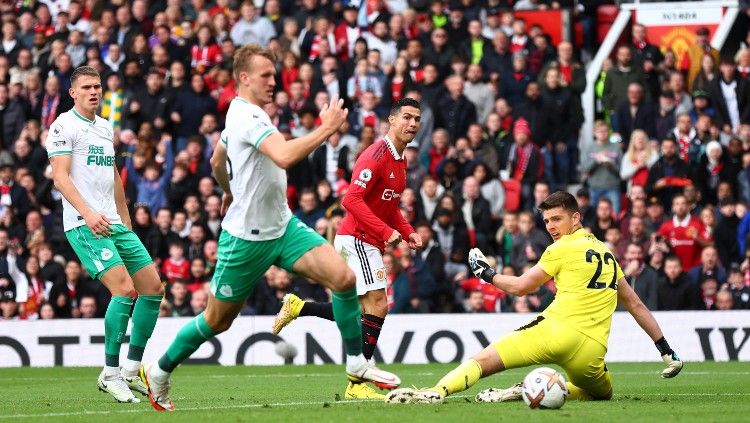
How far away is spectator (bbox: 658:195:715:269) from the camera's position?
69.3 feet

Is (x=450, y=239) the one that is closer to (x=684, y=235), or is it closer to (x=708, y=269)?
(x=684, y=235)

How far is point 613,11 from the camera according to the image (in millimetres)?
27188

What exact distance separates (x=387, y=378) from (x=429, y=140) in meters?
12.9

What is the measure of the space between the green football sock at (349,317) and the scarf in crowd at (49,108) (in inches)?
603

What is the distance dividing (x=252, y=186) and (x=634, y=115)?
543 inches

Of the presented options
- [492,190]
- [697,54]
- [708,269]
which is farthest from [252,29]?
[708,269]

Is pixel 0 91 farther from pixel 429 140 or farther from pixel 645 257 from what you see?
pixel 645 257

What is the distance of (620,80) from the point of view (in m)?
23.9

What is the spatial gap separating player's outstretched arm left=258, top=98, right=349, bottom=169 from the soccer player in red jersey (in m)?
2.68

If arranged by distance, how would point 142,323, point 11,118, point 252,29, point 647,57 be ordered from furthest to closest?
point 252,29, point 11,118, point 647,57, point 142,323

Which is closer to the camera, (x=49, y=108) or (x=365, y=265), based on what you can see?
(x=365, y=265)

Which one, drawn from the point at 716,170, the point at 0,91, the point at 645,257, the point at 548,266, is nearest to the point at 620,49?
the point at 716,170

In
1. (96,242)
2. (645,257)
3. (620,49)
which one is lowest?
(645,257)

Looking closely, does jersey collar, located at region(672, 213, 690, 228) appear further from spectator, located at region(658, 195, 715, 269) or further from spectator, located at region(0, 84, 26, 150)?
spectator, located at region(0, 84, 26, 150)
